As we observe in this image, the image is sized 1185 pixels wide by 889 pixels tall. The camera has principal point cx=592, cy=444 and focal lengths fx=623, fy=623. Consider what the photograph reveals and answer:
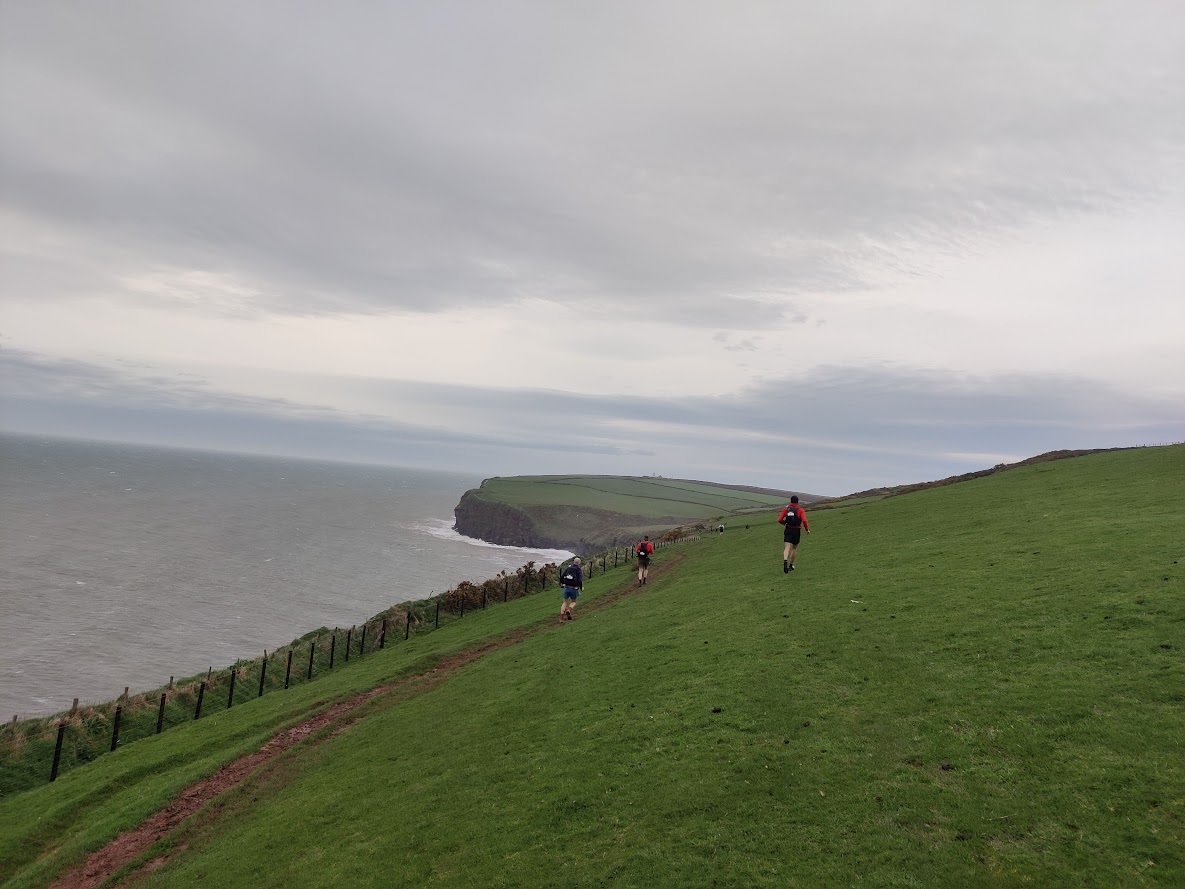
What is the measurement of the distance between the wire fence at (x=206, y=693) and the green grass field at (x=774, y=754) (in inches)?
139

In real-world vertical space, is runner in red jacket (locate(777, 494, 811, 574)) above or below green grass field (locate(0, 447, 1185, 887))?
above

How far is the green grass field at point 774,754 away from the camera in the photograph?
10516 millimetres

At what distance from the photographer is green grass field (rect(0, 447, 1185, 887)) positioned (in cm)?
1052

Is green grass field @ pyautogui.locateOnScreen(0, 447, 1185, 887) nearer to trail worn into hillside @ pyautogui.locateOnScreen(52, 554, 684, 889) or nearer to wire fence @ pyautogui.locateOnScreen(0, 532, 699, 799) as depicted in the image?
trail worn into hillside @ pyautogui.locateOnScreen(52, 554, 684, 889)

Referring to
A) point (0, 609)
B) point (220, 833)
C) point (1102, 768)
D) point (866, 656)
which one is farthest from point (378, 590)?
point (1102, 768)

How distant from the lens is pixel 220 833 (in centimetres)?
1795

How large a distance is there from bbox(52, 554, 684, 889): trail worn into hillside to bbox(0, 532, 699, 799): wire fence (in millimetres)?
11284

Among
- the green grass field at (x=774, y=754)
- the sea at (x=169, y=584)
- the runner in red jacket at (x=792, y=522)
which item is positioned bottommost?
the sea at (x=169, y=584)

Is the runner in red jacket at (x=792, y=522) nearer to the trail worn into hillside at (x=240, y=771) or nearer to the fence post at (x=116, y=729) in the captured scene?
the trail worn into hillside at (x=240, y=771)

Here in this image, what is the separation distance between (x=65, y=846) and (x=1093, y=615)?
31240mm

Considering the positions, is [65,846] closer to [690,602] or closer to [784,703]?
[784,703]

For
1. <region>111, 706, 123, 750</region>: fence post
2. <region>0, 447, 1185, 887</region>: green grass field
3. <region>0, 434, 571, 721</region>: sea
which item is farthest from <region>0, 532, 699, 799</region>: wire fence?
<region>0, 434, 571, 721</region>: sea

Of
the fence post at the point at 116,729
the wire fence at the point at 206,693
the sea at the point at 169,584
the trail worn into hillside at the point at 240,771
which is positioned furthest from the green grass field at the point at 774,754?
the sea at the point at 169,584

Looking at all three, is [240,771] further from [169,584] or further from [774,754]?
[169,584]
